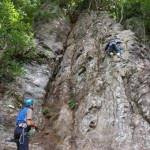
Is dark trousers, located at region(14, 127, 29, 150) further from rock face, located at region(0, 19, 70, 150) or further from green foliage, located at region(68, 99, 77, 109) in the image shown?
green foliage, located at region(68, 99, 77, 109)

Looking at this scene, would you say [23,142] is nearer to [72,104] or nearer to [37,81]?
[72,104]

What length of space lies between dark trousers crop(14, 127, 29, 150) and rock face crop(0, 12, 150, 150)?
184cm

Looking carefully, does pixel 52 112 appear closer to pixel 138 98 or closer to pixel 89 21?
pixel 138 98

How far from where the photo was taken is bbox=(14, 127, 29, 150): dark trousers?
44.9ft

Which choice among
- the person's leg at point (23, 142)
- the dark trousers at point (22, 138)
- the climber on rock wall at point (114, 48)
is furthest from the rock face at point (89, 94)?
the person's leg at point (23, 142)

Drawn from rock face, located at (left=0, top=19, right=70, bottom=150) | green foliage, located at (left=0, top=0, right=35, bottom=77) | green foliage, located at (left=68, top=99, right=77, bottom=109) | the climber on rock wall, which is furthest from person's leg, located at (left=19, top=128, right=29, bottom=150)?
the climber on rock wall

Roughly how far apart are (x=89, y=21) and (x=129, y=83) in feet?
34.2

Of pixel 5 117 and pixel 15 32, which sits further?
pixel 15 32

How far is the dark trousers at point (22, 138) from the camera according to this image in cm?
1368

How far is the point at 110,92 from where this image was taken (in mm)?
18172

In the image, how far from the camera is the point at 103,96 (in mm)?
18234

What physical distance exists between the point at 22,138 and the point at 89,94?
19.2ft

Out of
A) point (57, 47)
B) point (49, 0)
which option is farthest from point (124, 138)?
point (49, 0)

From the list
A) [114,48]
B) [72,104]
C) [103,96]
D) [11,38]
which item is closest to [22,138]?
[72,104]
